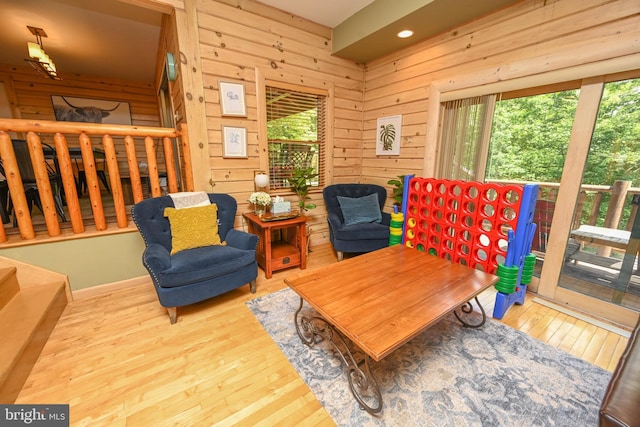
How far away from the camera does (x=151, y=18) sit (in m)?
2.86

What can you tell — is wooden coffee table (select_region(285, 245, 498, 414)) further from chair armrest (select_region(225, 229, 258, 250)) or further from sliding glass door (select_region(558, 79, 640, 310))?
sliding glass door (select_region(558, 79, 640, 310))

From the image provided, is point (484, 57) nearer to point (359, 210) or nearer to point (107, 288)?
point (359, 210)

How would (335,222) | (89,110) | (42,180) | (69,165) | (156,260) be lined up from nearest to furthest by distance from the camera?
(156,260) < (42,180) < (69,165) < (335,222) < (89,110)

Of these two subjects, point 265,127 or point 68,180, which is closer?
point 68,180

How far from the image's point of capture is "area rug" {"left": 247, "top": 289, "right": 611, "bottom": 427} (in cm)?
126

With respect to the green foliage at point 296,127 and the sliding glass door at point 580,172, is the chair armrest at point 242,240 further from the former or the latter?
the sliding glass door at point 580,172

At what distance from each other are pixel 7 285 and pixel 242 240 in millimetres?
1725

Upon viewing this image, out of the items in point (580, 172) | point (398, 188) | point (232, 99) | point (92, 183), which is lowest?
point (398, 188)

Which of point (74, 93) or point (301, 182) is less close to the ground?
point (74, 93)

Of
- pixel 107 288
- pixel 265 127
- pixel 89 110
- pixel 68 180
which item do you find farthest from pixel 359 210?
pixel 89 110

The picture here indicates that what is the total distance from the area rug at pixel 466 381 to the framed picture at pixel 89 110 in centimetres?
587

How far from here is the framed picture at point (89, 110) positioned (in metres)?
4.85

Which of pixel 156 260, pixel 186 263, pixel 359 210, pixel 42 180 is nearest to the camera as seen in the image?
pixel 156 260

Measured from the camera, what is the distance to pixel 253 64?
2.79 metres
